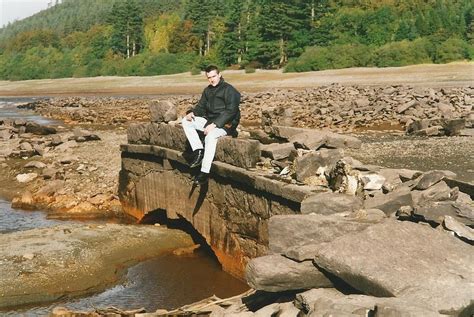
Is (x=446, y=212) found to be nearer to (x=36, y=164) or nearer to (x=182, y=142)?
(x=182, y=142)

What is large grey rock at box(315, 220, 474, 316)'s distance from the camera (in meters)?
4.32

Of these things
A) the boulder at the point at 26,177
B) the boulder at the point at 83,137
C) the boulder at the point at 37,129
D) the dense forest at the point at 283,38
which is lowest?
the boulder at the point at 26,177

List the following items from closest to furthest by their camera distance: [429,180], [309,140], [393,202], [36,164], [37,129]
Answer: [393,202]
[429,180]
[309,140]
[36,164]
[37,129]

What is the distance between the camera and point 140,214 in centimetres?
1280

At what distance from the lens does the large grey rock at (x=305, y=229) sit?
5652mm

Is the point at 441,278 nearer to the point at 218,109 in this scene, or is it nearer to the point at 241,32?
the point at 218,109

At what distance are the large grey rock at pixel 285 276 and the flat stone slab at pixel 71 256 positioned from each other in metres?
4.08

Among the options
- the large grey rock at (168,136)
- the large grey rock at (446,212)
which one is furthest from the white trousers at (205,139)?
the large grey rock at (446,212)

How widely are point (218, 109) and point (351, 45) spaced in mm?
50166

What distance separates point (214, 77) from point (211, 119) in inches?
30.0

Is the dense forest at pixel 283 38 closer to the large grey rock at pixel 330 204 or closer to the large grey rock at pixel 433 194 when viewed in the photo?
the large grey rock at pixel 433 194

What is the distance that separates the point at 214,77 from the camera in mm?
9258

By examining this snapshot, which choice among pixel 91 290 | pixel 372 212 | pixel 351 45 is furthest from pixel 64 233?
pixel 351 45

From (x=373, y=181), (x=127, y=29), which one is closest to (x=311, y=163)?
(x=373, y=181)
